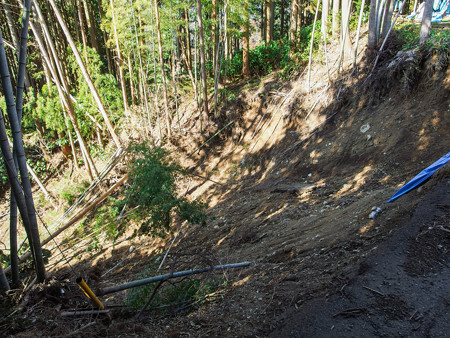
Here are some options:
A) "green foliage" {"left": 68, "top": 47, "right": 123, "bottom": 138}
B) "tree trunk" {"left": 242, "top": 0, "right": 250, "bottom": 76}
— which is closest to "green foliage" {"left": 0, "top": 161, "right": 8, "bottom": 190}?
"green foliage" {"left": 68, "top": 47, "right": 123, "bottom": 138}

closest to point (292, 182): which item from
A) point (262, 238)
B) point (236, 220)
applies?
point (236, 220)

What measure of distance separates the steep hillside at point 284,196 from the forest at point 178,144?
0.05 metres

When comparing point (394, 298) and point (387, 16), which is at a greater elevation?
point (387, 16)

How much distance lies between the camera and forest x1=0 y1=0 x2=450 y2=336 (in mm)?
3275

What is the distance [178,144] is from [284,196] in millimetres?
5108

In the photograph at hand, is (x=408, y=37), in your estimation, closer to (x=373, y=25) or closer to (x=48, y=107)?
(x=373, y=25)

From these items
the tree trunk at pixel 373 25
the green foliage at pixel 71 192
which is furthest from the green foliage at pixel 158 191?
the green foliage at pixel 71 192

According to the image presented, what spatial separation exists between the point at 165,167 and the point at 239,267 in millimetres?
1924

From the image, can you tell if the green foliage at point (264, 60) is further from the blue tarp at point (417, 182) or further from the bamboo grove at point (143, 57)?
the blue tarp at point (417, 182)

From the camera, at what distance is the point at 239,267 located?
4.29 m

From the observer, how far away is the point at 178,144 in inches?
424

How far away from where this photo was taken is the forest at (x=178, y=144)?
328cm

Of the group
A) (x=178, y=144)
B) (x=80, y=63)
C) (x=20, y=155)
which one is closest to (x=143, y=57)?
(x=178, y=144)

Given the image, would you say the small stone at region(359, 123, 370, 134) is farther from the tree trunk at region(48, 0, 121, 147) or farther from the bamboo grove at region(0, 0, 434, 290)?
the tree trunk at region(48, 0, 121, 147)
